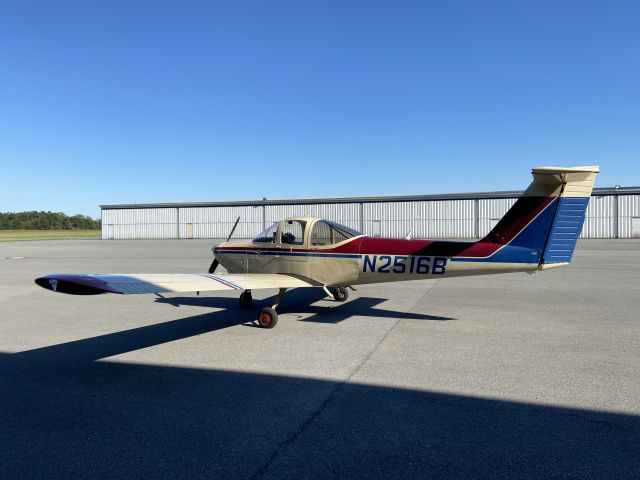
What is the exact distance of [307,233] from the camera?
380 inches

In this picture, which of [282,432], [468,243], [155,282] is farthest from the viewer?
[468,243]

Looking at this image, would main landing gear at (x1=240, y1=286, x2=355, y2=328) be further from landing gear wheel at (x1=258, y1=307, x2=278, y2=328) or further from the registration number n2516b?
the registration number n2516b

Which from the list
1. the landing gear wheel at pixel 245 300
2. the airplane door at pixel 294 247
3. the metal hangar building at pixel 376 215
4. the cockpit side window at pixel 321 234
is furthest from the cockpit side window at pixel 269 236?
the metal hangar building at pixel 376 215

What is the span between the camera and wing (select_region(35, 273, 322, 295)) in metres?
5.38

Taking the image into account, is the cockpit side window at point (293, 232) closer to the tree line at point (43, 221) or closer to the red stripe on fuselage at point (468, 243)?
the red stripe on fuselage at point (468, 243)

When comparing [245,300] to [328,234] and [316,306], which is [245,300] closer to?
[316,306]

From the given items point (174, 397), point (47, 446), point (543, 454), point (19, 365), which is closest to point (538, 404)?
point (543, 454)

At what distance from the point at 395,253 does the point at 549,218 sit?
272 centimetres

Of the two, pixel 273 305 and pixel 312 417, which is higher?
pixel 273 305

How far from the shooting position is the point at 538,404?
4.80 meters

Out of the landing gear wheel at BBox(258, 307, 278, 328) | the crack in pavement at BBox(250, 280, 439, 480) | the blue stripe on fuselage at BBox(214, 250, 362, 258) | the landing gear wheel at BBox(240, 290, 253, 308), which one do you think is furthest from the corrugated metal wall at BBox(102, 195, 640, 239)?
the crack in pavement at BBox(250, 280, 439, 480)

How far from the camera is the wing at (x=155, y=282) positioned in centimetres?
538

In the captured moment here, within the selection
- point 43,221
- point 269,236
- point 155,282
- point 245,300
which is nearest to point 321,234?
point 269,236

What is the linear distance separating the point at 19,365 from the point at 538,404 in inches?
263
